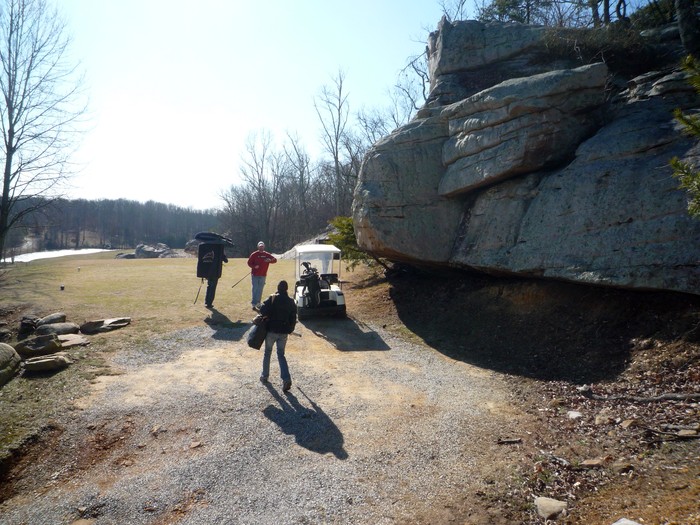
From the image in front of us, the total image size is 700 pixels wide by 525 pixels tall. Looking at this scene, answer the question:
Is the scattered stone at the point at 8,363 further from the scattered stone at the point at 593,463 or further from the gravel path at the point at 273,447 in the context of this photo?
the scattered stone at the point at 593,463

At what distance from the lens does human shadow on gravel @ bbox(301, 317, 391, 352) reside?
1062cm

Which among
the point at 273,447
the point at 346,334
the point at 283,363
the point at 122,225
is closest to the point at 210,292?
the point at 346,334

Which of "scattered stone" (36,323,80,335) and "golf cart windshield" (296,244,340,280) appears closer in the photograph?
"scattered stone" (36,323,80,335)

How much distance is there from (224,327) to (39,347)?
4.29 metres

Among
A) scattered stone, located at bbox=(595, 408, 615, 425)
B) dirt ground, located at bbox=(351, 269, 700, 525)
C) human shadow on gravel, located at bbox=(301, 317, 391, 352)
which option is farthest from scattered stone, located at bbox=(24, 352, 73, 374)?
scattered stone, located at bbox=(595, 408, 615, 425)

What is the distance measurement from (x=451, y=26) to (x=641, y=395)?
589 inches

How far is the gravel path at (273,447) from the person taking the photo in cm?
455

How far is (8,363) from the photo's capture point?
26.5 ft

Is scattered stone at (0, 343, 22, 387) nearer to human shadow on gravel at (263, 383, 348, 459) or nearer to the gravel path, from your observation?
the gravel path

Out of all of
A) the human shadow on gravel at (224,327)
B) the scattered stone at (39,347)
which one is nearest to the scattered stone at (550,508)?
the human shadow on gravel at (224,327)

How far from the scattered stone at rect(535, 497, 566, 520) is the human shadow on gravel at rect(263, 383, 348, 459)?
7.79 ft

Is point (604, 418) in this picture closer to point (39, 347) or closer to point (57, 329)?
point (39, 347)

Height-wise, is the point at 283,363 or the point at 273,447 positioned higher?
the point at 283,363

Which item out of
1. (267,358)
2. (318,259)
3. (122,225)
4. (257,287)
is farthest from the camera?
(122,225)
